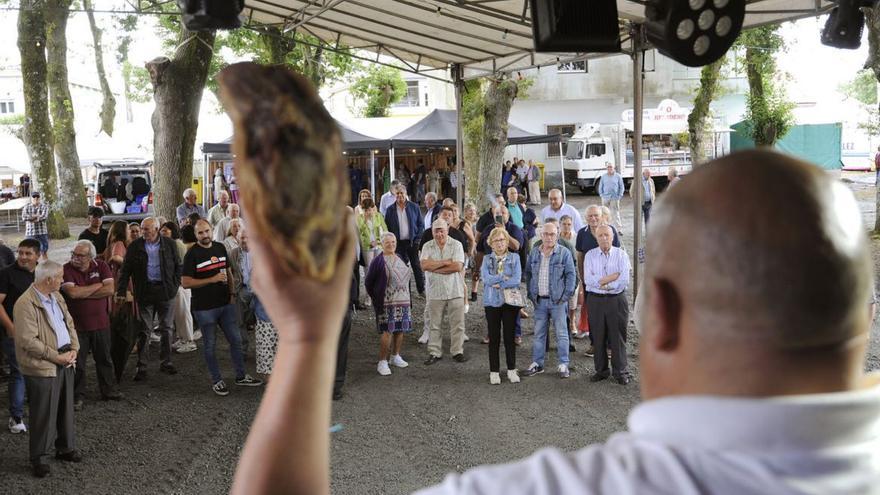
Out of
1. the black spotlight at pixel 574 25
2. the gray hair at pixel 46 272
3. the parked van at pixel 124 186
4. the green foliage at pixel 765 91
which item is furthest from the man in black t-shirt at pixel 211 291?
the green foliage at pixel 765 91

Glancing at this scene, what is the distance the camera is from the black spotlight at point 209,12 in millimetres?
4672

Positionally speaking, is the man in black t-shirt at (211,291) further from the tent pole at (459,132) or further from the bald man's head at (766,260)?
the bald man's head at (766,260)

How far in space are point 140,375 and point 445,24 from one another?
19.9ft

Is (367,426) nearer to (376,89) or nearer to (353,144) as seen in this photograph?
(353,144)

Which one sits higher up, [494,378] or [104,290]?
[104,290]

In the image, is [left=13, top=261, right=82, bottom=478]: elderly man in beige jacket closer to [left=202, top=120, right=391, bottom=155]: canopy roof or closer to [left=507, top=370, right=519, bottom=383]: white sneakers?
[left=507, top=370, right=519, bottom=383]: white sneakers

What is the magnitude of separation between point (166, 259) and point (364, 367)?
8.47 ft

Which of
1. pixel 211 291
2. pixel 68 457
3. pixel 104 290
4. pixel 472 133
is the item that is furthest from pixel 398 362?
pixel 472 133

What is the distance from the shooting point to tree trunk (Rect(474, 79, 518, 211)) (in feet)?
62.2

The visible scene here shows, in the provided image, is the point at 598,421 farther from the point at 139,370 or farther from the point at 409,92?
the point at 409,92

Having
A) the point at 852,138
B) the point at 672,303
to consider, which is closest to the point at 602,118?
the point at 852,138

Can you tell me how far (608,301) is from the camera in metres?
8.80

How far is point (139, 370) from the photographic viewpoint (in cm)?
928

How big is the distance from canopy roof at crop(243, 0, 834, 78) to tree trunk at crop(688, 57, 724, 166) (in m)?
12.8
